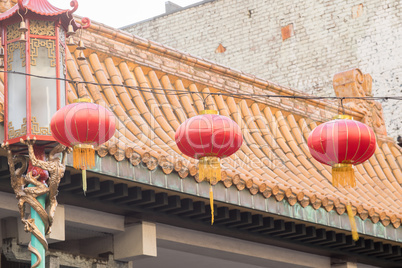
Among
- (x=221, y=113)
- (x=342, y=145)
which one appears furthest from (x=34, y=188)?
(x=221, y=113)

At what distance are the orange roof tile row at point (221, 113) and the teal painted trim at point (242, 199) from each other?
0.26ft

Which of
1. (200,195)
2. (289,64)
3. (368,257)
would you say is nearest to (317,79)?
(289,64)

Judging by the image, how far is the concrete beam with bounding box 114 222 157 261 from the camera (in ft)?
29.1

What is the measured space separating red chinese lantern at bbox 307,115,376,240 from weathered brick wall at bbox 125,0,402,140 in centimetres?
794

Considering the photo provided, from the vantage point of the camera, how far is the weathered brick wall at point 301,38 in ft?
54.6

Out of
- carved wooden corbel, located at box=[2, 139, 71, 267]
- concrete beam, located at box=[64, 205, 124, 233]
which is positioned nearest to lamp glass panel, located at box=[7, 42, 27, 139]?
carved wooden corbel, located at box=[2, 139, 71, 267]

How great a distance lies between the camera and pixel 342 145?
8602 mm

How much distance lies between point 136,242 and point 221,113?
2559 mm

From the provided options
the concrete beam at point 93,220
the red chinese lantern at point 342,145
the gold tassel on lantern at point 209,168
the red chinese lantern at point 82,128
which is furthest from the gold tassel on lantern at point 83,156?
the red chinese lantern at point 342,145

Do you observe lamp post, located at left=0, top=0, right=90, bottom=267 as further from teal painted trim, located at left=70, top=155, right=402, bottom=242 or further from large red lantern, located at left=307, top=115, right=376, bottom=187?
large red lantern, located at left=307, top=115, right=376, bottom=187

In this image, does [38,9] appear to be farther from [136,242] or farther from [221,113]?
[221,113]

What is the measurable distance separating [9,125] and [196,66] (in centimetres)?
430

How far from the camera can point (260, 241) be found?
34.2ft

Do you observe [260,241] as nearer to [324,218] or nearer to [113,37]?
[324,218]
